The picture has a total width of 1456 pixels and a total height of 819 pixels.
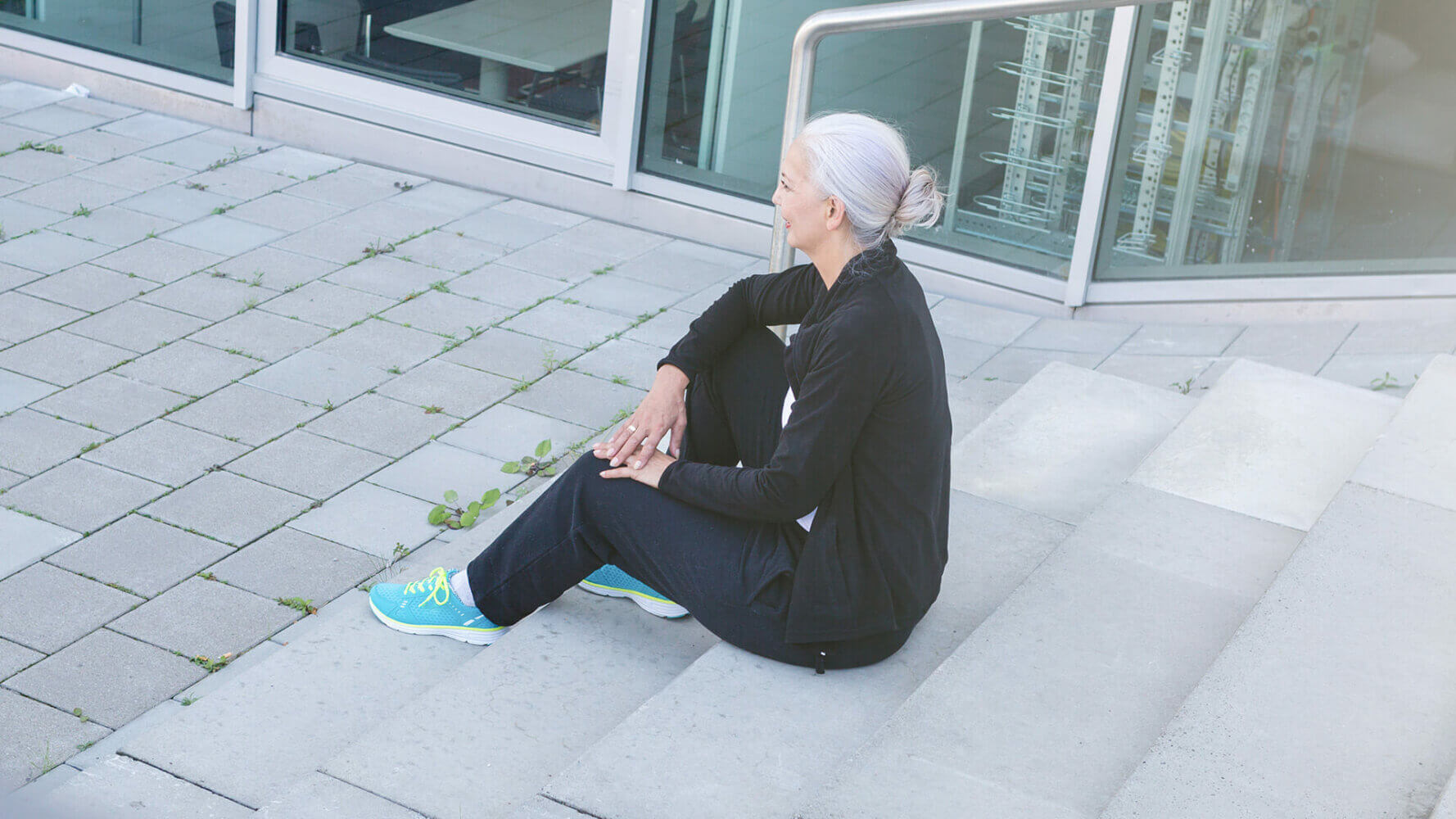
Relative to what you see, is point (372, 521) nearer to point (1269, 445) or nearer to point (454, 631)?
point (454, 631)

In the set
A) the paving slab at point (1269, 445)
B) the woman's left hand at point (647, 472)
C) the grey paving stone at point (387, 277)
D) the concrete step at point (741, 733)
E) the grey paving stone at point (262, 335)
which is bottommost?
the grey paving stone at point (262, 335)

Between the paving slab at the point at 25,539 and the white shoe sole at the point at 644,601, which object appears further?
the paving slab at the point at 25,539

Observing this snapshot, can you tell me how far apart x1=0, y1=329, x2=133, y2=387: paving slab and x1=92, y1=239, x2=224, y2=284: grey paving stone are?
20.3 inches

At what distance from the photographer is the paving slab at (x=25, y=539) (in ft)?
10.6

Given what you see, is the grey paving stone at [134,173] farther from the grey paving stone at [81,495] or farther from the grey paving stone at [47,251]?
the grey paving stone at [81,495]

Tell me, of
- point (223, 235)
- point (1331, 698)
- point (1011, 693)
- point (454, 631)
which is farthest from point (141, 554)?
point (1331, 698)

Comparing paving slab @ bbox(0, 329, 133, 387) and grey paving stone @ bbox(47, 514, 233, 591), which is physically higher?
paving slab @ bbox(0, 329, 133, 387)

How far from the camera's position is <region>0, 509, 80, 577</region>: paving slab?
3.23 metres

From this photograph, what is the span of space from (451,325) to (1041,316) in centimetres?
198

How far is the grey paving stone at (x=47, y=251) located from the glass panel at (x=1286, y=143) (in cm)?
336

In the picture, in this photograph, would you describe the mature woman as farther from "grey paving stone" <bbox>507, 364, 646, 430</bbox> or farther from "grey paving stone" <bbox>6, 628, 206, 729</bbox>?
"grey paving stone" <bbox>507, 364, 646, 430</bbox>

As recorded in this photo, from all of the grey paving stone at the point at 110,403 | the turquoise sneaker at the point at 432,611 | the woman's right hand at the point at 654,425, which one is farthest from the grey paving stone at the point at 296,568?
the woman's right hand at the point at 654,425

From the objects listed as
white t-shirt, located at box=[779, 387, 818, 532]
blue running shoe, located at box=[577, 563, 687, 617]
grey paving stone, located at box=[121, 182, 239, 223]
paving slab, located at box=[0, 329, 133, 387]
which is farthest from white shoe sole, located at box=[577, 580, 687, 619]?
→ grey paving stone, located at box=[121, 182, 239, 223]

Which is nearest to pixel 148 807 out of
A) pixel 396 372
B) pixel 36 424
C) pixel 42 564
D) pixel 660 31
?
pixel 42 564
